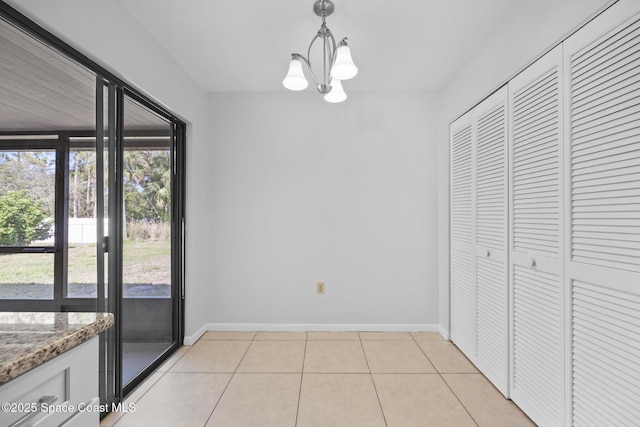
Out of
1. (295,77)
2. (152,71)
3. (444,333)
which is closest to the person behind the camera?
(295,77)

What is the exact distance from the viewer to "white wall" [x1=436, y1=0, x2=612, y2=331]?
1.64 meters

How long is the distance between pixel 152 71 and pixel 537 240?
2.75 m

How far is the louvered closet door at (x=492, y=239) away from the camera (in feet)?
7.18

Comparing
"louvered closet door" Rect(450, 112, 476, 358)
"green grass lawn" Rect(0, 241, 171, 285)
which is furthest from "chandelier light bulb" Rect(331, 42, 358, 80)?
"green grass lawn" Rect(0, 241, 171, 285)

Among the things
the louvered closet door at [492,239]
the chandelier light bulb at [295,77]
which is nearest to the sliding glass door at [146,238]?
the chandelier light bulb at [295,77]

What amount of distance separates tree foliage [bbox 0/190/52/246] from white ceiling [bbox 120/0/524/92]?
1.32 m

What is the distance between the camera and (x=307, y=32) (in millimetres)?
2324

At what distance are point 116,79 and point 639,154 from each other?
269cm

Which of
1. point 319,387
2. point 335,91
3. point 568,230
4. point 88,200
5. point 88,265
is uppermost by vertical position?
point 335,91

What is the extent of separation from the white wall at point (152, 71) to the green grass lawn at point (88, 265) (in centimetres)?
36

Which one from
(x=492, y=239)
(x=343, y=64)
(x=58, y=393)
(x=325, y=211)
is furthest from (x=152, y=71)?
(x=492, y=239)

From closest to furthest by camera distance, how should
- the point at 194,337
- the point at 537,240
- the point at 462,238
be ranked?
1. the point at 537,240
2. the point at 462,238
3. the point at 194,337

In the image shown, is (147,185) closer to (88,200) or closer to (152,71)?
(88,200)

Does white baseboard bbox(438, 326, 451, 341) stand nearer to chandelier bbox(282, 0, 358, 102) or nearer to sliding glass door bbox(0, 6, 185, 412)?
chandelier bbox(282, 0, 358, 102)
